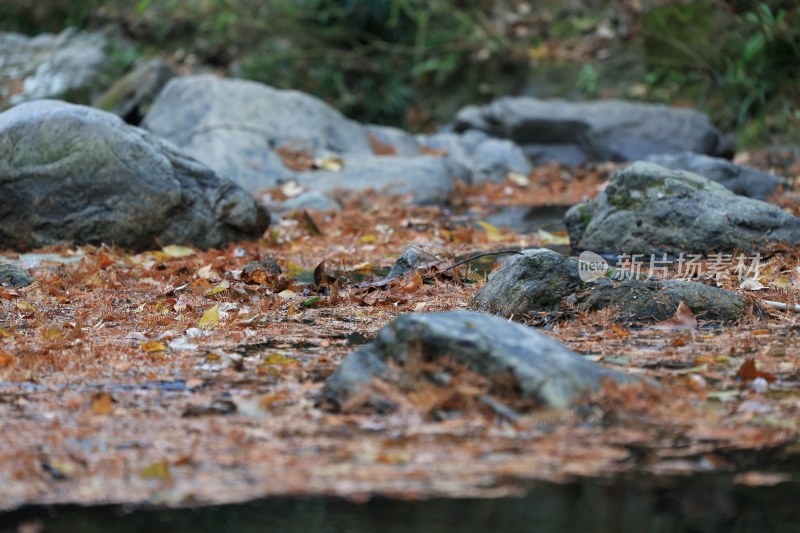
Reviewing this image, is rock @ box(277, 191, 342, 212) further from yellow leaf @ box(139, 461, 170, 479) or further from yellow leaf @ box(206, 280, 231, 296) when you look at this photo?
yellow leaf @ box(139, 461, 170, 479)

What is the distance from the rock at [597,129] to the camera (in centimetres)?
1165

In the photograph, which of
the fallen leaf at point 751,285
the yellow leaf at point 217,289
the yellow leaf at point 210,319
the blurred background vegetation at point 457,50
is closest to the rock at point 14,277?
the yellow leaf at point 217,289

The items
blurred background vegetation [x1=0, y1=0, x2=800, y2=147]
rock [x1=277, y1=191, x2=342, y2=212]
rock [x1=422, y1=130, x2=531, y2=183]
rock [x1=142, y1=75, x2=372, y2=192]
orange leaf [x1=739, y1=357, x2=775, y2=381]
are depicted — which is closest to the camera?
orange leaf [x1=739, y1=357, x2=775, y2=381]

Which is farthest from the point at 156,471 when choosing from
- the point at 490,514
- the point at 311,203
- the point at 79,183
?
the point at 311,203

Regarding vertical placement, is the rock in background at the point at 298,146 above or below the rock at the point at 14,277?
below

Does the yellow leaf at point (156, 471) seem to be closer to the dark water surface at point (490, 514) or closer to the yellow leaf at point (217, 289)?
the dark water surface at point (490, 514)

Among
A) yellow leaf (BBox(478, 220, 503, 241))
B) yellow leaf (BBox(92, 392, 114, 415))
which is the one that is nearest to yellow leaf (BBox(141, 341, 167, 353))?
yellow leaf (BBox(92, 392, 114, 415))

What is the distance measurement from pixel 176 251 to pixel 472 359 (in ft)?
13.9

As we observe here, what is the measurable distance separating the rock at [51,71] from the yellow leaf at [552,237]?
7458 mm

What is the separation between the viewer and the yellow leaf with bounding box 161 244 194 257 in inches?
258

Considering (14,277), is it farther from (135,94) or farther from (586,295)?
(135,94)

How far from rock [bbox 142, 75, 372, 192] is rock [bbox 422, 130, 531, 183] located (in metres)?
1.14

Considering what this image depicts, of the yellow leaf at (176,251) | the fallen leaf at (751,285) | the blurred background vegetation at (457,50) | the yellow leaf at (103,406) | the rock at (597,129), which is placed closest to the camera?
the yellow leaf at (103,406)

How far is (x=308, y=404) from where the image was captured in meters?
2.89
